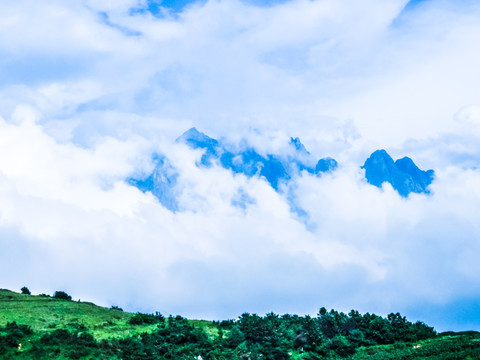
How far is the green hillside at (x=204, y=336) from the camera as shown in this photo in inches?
2662

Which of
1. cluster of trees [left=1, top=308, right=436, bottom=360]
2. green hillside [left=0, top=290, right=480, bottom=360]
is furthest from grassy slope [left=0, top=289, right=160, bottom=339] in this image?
cluster of trees [left=1, top=308, right=436, bottom=360]

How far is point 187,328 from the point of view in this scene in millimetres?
80062

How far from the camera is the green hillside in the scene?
67.6 metres

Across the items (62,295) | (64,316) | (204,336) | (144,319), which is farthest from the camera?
(62,295)

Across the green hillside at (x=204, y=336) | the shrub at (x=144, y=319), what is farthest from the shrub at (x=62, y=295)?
the shrub at (x=144, y=319)

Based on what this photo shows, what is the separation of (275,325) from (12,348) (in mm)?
39145

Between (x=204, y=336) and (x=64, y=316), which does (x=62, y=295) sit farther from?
(x=204, y=336)

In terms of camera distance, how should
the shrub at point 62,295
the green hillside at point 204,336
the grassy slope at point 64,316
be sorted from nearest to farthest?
the green hillside at point 204,336 → the grassy slope at point 64,316 → the shrub at point 62,295

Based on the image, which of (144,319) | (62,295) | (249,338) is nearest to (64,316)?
(144,319)

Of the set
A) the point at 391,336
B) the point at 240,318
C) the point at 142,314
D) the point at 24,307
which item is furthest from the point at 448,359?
the point at 24,307

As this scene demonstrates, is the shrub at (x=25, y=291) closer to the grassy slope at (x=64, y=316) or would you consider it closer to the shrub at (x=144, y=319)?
the grassy slope at (x=64, y=316)

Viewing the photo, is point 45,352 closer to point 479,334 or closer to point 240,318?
point 240,318

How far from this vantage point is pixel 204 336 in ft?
258

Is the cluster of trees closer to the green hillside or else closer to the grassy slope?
the green hillside
